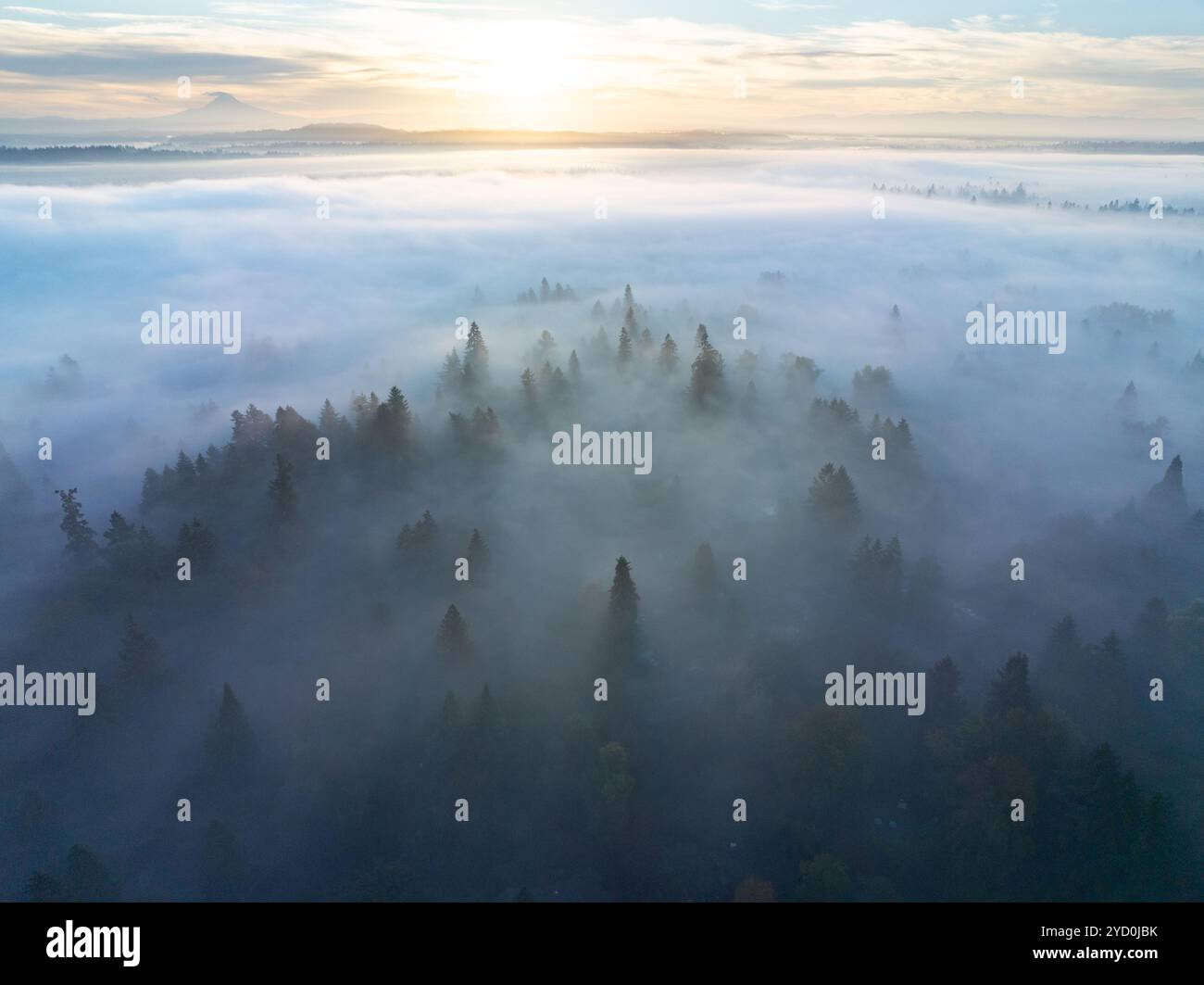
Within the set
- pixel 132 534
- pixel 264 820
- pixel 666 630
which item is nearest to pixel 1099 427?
pixel 666 630

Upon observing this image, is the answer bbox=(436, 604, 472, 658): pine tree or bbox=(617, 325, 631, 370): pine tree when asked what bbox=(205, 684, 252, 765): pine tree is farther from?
bbox=(617, 325, 631, 370): pine tree

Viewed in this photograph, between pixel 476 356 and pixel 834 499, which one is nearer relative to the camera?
pixel 834 499

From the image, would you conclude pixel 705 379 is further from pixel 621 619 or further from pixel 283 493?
pixel 283 493

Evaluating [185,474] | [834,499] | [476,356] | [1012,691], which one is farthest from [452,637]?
[476,356]

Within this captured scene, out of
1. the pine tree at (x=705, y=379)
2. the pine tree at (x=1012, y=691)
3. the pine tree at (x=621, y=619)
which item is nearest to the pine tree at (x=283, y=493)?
the pine tree at (x=621, y=619)

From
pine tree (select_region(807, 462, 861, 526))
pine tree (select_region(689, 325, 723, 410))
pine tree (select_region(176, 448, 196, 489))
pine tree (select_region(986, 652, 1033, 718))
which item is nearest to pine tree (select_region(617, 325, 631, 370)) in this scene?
pine tree (select_region(689, 325, 723, 410))
